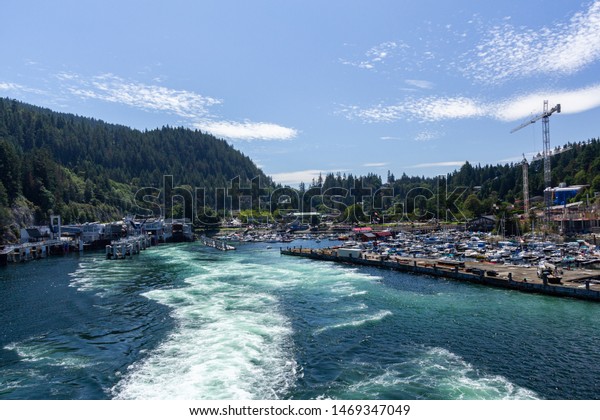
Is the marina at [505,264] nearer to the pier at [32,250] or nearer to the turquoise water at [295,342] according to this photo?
the turquoise water at [295,342]

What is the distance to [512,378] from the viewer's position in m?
21.1

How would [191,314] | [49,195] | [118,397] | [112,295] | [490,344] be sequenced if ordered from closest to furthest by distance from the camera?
[118,397], [490,344], [191,314], [112,295], [49,195]

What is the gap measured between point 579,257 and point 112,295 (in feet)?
202

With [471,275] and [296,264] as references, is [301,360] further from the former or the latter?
[296,264]

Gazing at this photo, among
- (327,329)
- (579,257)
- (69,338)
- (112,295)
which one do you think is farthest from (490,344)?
(579,257)

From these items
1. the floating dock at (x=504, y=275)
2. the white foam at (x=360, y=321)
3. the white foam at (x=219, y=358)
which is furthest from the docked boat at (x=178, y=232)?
the white foam at (x=360, y=321)

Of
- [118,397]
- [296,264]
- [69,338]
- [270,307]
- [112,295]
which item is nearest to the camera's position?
[118,397]

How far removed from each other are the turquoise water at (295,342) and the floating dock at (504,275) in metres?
1.91

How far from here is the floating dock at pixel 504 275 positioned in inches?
1506

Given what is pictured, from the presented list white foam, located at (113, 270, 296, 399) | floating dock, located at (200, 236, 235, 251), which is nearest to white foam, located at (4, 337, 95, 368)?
white foam, located at (113, 270, 296, 399)

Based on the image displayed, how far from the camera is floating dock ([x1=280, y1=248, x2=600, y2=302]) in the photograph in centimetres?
3825

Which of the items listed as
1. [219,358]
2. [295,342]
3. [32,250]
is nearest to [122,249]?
[32,250]

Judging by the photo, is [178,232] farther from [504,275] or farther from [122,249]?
[504,275]

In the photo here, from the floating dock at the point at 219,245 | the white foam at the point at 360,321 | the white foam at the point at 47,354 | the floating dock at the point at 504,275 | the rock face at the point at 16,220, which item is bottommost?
the floating dock at the point at 219,245
